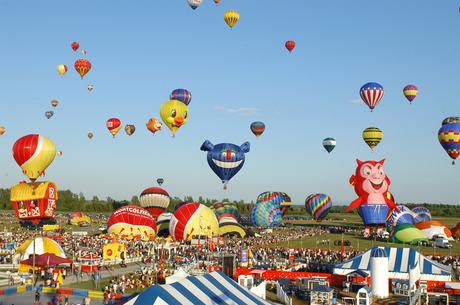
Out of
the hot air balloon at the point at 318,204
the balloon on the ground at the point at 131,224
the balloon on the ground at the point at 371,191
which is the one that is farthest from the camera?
the hot air balloon at the point at 318,204

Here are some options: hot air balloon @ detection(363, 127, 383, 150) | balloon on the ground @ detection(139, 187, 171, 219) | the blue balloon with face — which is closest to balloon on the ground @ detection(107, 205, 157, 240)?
the blue balloon with face

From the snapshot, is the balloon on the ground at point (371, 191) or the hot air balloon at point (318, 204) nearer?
the balloon on the ground at point (371, 191)

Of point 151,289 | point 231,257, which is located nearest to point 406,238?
point 231,257

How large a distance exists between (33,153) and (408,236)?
100ft

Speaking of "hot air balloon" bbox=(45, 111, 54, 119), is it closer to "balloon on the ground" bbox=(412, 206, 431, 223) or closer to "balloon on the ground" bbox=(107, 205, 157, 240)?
"balloon on the ground" bbox=(107, 205, 157, 240)

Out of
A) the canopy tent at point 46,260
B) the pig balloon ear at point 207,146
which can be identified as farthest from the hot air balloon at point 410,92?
the canopy tent at point 46,260

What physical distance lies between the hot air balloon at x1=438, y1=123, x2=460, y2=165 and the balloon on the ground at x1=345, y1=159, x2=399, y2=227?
1034 cm

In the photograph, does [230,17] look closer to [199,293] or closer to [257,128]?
[257,128]

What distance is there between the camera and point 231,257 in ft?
89.6

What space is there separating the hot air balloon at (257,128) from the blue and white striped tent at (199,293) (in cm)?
4523

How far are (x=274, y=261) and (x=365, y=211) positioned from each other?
14.3m

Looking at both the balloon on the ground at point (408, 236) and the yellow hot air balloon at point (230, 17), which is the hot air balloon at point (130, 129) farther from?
the balloon on the ground at point (408, 236)

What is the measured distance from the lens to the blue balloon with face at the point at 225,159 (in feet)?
191

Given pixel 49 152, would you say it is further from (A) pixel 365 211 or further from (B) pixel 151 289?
(B) pixel 151 289
